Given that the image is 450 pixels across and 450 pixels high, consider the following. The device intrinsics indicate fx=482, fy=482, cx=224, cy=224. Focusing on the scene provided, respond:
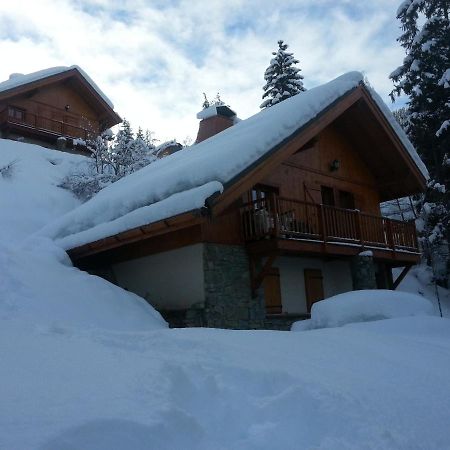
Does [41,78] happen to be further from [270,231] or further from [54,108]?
[270,231]

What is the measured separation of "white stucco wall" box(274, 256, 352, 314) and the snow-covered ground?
668 centimetres

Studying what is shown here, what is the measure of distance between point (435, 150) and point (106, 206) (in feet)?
47.4

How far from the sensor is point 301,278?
13.4 metres

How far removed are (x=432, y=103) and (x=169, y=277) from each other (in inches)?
583

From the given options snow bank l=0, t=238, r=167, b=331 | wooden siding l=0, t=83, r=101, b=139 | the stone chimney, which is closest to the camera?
snow bank l=0, t=238, r=167, b=331

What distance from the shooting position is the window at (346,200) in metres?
16.0

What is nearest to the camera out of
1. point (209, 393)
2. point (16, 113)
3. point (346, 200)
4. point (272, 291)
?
point (209, 393)

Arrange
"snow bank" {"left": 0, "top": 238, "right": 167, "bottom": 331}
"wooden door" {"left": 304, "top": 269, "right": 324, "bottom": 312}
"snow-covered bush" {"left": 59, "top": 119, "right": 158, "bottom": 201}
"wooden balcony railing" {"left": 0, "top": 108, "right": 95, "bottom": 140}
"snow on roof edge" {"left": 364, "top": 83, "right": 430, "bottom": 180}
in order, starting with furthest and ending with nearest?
"wooden balcony railing" {"left": 0, "top": 108, "right": 95, "bottom": 140} → "snow-covered bush" {"left": 59, "top": 119, "right": 158, "bottom": 201} → "snow on roof edge" {"left": 364, "top": 83, "right": 430, "bottom": 180} → "wooden door" {"left": 304, "top": 269, "right": 324, "bottom": 312} → "snow bank" {"left": 0, "top": 238, "right": 167, "bottom": 331}

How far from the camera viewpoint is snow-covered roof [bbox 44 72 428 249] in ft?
30.0

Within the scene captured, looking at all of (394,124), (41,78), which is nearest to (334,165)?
(394,124)

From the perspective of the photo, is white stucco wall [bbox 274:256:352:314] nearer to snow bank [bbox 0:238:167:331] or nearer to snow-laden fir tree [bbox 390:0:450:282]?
snow bank [bbox 0:238:167:331]

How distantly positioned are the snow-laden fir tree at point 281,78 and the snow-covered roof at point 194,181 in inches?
608

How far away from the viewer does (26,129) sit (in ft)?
87.6

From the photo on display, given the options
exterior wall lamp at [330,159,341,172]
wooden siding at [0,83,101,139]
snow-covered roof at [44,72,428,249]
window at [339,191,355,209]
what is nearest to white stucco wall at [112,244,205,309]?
snow-covered roof at [44,72,428,249]
